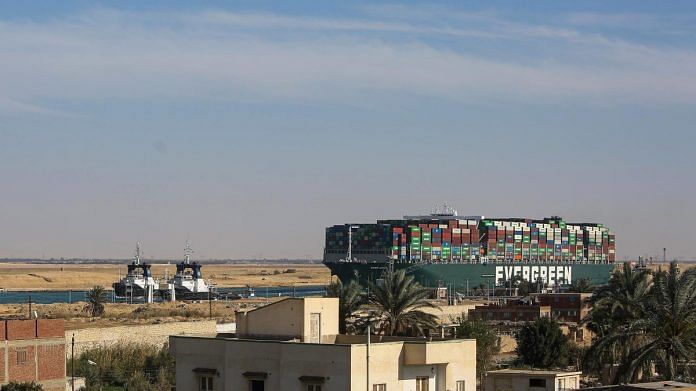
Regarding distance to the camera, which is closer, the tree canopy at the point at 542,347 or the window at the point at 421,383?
the window at the point at 421,383

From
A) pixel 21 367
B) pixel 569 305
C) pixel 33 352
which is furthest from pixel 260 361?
pixel 569 305

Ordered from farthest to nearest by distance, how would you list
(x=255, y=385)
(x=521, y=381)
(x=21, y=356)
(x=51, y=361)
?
(x=51, y=361) < (x=21, y=356) < (x=521, y=381) < (x=255, y=385)

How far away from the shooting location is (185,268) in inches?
6142

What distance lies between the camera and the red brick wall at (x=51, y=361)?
48.5 meters

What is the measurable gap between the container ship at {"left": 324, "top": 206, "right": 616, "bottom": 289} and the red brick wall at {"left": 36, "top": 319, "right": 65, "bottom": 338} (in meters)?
106

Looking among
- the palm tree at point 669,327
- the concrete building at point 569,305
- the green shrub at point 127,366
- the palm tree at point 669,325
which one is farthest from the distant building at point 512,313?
the palm tree at point 669,325

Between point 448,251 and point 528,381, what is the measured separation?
135 meters

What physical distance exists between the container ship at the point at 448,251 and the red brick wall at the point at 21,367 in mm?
107434

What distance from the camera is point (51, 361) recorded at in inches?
1927

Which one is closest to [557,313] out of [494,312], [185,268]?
[494,312]

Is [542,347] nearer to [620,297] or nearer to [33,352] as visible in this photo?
[620,297]

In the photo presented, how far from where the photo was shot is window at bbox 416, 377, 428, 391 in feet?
90.2

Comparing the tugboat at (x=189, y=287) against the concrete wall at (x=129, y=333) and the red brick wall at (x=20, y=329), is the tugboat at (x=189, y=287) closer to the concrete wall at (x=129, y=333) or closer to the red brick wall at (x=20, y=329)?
the concrete wall at (x=129, y=333)

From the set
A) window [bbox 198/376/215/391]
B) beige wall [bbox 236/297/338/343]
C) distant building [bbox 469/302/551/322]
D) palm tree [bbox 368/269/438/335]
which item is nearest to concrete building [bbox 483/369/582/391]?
palm tree [bbox 368/269/438/335]
